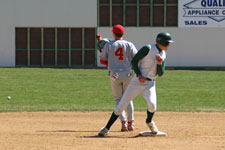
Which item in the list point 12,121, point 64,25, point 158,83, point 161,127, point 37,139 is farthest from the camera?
point 64,25

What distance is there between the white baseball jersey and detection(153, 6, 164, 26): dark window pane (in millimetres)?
29246

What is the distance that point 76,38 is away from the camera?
132ft

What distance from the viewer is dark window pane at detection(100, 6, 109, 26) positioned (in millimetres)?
40562

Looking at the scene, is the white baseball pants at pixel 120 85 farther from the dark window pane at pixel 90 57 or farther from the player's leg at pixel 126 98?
the dark window pane at pixel 90 57

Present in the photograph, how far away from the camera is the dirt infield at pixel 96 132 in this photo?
10023mm

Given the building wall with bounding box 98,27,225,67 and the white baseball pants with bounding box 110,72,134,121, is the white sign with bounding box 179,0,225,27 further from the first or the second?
the white baseball pants with bounding box 110,72,134,121

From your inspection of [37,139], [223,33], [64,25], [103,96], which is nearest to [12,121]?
[37,139]

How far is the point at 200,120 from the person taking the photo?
14203 millimetres

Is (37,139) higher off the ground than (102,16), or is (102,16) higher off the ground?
(102,16)

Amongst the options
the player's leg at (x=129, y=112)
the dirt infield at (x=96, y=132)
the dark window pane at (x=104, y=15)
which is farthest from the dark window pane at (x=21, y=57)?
the player's leg at (x=129, y=112)

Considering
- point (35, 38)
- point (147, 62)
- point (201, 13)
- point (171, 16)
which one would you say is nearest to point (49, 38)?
point (35, 38)

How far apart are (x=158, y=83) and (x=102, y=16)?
1521 cm

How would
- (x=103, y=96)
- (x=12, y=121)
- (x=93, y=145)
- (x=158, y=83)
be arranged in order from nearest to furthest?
(x=93, y=145)
(x=12, y=121)
(x=103, y=96)
(x=158, y=83)

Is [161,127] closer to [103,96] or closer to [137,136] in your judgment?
[137,136]
